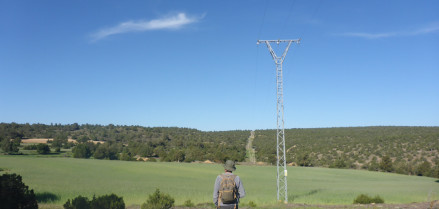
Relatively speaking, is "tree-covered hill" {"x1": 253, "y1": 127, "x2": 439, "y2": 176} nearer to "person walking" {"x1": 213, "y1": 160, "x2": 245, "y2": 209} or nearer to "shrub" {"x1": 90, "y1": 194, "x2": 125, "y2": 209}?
"shrub" {"x1": 90, "y1": 194, "x2": 125, "y2": 209}

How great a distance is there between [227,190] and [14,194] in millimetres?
8602

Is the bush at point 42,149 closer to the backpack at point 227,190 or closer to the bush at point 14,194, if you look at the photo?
the bush at point 14,194

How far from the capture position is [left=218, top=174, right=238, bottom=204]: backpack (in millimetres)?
8148

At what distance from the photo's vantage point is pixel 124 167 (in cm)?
5156

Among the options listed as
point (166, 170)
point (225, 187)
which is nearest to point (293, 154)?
point (166, 170)

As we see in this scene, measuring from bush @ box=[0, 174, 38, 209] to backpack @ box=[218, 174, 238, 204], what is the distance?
8.34 meters

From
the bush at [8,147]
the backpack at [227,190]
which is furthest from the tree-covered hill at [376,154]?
the backpack at [227,190]

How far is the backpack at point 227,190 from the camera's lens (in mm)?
8148

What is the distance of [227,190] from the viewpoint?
8148 millimetres

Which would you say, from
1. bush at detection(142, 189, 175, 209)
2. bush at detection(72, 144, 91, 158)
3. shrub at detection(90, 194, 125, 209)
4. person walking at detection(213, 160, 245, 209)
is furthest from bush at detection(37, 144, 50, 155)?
person walking at detection(213, 160, 245, 209)

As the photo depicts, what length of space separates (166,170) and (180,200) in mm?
29852

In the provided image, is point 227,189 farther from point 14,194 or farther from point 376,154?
point 376,154

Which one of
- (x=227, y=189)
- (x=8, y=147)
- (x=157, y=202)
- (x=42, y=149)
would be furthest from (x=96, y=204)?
(x=42, y=149)

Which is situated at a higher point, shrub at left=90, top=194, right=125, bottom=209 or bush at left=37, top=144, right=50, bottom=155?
shrub at left=90, top=194, right=125, bottom=209
